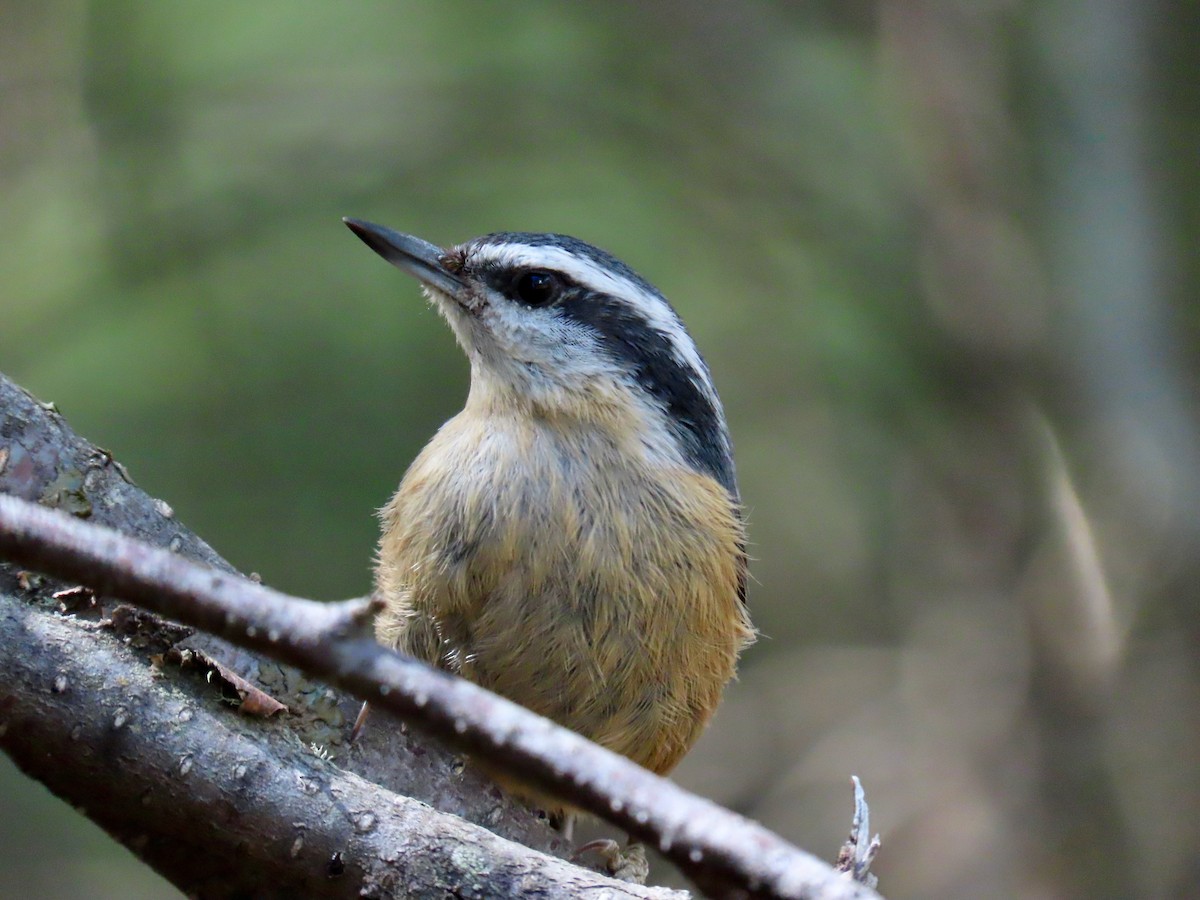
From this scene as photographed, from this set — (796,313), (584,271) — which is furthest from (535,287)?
(796,313)

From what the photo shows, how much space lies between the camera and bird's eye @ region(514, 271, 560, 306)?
4.00 m

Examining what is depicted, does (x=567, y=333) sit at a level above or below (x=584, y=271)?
below

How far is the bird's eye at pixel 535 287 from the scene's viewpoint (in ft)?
13.1

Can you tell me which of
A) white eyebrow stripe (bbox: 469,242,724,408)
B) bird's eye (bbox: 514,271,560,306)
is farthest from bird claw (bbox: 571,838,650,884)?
bird's eye (bbox: 514,271,560,306)

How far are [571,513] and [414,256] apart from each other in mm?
1100

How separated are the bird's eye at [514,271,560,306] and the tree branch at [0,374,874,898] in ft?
8.63

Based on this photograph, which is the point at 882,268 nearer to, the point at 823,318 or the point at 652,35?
the point at 823,318

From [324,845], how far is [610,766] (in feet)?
3.46

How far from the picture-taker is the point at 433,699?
140 centimetres

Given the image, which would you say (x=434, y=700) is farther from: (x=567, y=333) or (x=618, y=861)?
(x=567, y=333)

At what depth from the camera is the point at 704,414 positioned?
Result: 409 centimetres

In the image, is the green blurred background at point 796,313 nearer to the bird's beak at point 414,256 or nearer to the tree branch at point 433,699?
the bird's beak at point 414,256

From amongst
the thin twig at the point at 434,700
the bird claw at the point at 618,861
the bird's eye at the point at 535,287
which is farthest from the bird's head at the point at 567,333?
the thin twig at the point at 434,700

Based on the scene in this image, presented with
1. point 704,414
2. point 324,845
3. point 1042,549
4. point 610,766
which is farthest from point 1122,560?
point 610,766
